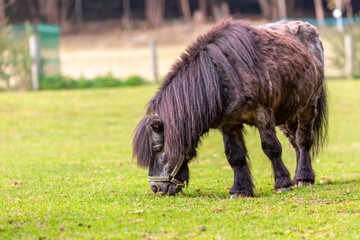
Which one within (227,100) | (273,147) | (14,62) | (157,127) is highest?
(14,62)

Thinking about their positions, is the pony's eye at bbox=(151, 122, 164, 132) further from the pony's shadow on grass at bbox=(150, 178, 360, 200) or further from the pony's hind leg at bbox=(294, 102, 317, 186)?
the pony's hind leg at bbox=(294, 102, 317, 186)

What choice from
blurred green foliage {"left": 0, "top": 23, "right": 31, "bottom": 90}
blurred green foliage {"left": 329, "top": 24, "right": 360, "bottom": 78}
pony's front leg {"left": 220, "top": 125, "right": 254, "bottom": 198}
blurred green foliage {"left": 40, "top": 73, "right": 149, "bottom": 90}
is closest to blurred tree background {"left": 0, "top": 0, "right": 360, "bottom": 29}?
blurred green foliage {"left": 329, "top": 24, "right": 360, "bottom": 78}

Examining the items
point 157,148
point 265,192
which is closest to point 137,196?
point 157,148

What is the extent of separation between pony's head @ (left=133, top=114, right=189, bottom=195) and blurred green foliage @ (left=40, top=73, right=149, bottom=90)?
16.4 meters

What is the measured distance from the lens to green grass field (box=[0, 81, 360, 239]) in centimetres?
504

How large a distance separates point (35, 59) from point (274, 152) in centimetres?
1626

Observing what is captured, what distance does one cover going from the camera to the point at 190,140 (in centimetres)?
639

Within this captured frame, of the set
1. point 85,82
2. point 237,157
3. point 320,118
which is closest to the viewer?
point 237,157

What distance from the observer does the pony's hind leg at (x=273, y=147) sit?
6.85 m

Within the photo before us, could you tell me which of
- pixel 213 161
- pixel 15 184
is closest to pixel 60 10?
pixel 213 161

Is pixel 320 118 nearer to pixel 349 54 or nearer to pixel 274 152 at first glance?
pixel 274 152

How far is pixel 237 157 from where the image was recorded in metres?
7.14

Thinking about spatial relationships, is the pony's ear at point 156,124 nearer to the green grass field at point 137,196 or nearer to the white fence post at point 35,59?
the green grass field at point 137,196

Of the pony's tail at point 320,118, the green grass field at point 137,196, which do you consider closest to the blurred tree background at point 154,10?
the green grass field at point 137,196
